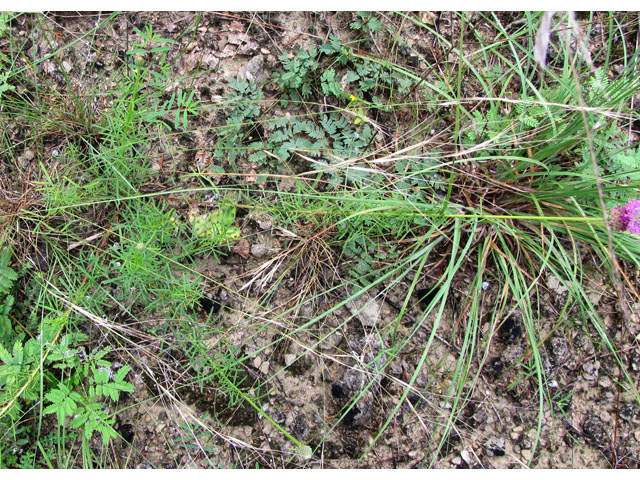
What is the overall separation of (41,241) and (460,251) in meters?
1.99

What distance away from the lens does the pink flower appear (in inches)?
72.0

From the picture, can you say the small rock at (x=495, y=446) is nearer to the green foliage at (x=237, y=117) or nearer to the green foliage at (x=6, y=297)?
the green foliage at (x=237, y=117)

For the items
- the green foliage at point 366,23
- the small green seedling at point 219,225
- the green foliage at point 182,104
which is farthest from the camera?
the green foliage at point 366,23

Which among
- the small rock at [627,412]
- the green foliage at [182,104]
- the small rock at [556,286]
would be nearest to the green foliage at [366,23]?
the green foliage at [182,104]

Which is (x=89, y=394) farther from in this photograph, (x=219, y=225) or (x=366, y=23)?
(x=366, y=23)

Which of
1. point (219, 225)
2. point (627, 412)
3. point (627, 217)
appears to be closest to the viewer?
point (627, 217)

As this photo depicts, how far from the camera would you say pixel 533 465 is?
2070mm

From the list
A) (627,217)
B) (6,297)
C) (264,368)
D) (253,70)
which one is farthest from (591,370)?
(6,297)

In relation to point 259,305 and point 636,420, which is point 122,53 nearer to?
point 259,305

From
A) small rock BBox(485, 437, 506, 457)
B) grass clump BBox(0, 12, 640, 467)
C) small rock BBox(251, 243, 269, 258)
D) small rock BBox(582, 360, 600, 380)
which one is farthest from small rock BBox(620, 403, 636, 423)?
small rock BBox(251, 243, 269, 258)

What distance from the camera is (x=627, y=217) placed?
1858mm

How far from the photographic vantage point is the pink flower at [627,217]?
183cm
